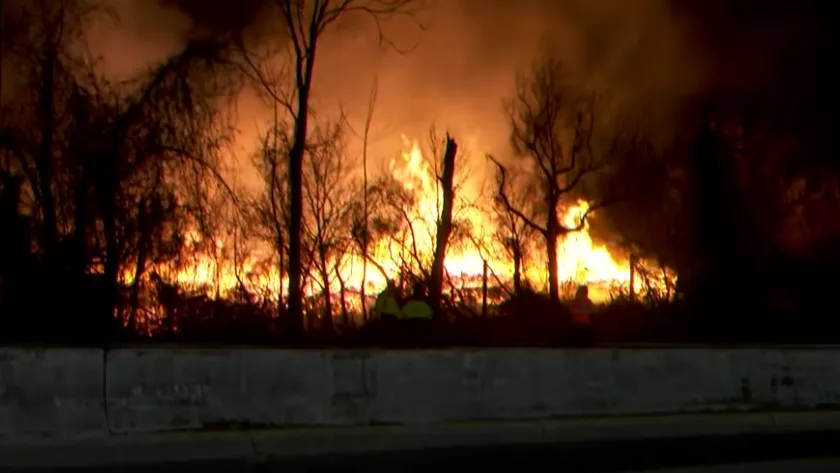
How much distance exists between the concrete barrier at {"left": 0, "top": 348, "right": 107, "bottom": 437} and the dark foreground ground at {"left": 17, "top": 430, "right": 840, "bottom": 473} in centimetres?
115

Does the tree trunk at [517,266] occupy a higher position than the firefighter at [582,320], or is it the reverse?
the tree trunk at [517,266]

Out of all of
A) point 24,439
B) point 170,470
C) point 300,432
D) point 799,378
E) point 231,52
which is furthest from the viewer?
point 231,52

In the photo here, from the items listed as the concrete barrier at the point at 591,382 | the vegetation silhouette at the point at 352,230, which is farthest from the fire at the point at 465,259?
the concrete barrier at the point at 591,382

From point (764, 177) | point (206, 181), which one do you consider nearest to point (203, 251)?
point (206, 181)

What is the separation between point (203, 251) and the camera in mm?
19609

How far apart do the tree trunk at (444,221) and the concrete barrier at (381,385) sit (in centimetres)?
1198

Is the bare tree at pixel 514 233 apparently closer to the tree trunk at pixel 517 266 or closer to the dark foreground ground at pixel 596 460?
the tree trunk at pixel 517 266

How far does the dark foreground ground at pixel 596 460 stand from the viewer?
8172mm

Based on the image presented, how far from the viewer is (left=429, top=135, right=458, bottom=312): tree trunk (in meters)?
23.6

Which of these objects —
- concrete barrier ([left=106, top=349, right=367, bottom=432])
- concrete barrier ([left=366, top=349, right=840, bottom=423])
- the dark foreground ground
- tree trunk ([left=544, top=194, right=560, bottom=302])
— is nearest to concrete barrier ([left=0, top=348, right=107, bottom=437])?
concrete barrier ([left=106, top=349, right=367, bottom=432])

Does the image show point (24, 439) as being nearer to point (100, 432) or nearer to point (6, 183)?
point (100, 432)

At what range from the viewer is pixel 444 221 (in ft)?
80.0

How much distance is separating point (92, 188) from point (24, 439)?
10.1 metres

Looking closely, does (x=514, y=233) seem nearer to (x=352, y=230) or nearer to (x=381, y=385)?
(x=352, y=230)
